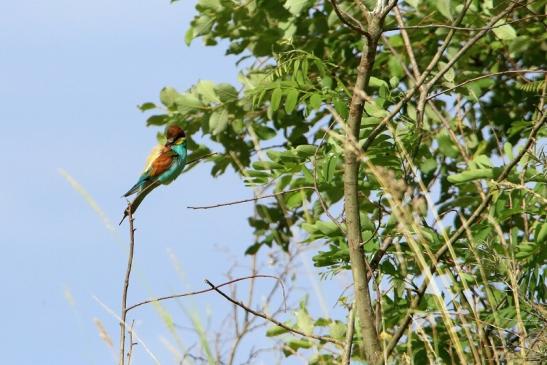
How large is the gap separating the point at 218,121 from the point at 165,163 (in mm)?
1200

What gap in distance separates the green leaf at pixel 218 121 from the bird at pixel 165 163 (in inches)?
26.0

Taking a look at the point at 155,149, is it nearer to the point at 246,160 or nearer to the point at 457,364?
the point at 246,160

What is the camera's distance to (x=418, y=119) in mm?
4574

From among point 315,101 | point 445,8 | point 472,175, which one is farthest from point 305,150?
point 445,8

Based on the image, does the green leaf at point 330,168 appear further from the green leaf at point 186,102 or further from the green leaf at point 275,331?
the green leaf at point 186,102

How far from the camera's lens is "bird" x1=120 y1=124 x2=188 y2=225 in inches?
236

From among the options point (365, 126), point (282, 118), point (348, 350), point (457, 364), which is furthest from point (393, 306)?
point (282, 118)

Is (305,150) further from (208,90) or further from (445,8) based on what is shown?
(208,90)

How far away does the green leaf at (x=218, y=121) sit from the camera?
7.34 metres

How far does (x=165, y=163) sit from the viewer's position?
6.24 meters

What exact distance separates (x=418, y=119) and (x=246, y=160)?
137 inches

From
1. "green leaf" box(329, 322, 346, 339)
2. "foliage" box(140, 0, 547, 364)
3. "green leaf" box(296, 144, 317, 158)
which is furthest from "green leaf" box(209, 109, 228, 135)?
"green leaf" box(296, 144, 317, 158)

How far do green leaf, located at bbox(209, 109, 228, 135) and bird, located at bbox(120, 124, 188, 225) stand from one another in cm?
66

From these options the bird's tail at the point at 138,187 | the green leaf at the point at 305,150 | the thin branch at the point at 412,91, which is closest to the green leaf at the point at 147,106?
the bird's tail at the point at 138,187
